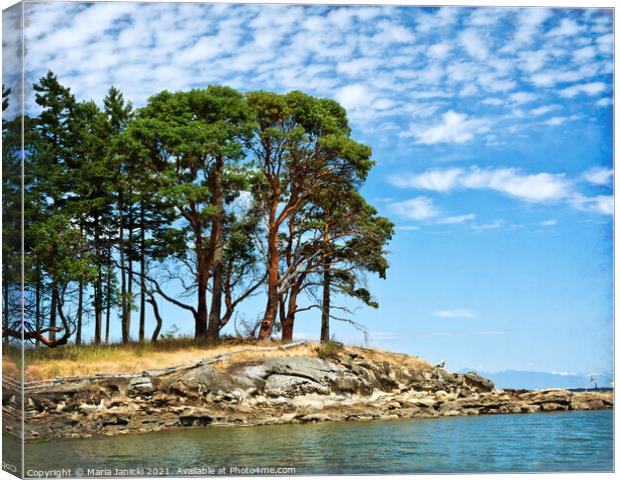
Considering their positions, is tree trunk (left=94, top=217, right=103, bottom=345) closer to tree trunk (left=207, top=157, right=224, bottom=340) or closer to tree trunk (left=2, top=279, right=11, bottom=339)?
tree trunk (left=207, top=157, right=224, bottom=340)

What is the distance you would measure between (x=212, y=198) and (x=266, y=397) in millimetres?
4187

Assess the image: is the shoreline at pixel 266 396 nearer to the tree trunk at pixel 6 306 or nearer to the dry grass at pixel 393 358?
the dry grass at pixel 393 358

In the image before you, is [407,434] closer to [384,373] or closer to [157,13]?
[384,373]

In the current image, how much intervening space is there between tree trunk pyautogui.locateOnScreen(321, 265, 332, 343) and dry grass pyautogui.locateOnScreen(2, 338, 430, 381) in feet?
1.22

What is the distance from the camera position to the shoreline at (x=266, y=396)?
12.6 metres

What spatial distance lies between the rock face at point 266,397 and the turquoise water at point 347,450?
47cm

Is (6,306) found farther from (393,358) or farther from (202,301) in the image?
(393,358)

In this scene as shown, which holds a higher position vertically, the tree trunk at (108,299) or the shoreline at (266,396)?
the tree trunk at (108,299)

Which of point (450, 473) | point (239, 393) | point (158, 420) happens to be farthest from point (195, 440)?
point (450, 473)

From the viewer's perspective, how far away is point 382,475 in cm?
1108

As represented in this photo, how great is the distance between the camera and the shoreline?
41.5 ft

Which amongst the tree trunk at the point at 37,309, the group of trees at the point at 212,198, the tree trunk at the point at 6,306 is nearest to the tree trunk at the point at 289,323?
the group of trees at the point at 212,198

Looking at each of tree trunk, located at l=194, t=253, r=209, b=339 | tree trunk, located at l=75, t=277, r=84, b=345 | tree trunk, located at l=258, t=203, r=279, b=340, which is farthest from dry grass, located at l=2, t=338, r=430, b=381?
tree trunk, located at l=194, t=253, r=209, b=339

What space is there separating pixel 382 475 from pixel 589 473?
2.82m
